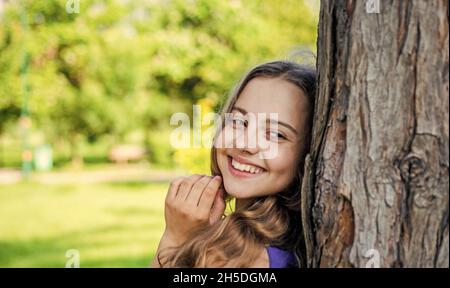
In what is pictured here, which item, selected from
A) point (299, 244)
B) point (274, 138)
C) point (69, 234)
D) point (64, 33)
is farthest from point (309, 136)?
point (64, 33)

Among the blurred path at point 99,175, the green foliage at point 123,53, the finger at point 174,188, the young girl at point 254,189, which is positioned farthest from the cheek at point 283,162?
the green foliage at point 123,53

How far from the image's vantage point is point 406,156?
3.95 ft

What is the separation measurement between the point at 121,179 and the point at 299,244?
13.3 meters

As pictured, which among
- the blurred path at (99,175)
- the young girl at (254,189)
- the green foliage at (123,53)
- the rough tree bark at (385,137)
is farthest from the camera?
the green foliage at (123,53)

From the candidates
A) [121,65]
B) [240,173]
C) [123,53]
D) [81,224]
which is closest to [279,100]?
[240,173]

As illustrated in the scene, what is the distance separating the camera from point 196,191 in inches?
61.5

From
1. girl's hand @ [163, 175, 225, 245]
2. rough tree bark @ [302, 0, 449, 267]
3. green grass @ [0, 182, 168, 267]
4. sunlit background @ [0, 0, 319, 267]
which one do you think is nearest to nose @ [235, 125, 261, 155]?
girl's hand @ [163, 175, 225, 245]

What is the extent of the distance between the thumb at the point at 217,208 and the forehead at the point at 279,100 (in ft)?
0.70

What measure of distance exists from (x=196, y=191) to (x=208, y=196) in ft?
0.10

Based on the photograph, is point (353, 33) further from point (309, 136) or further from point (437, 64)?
point (309, 136)

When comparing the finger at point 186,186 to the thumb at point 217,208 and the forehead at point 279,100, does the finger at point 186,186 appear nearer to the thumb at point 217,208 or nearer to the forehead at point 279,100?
the thumb at point 217,208

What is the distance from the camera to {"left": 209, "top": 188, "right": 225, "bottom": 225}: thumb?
1.58 m

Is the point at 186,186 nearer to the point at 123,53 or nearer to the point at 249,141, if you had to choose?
the point at 249,141

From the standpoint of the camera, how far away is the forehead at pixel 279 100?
59.3 inches
